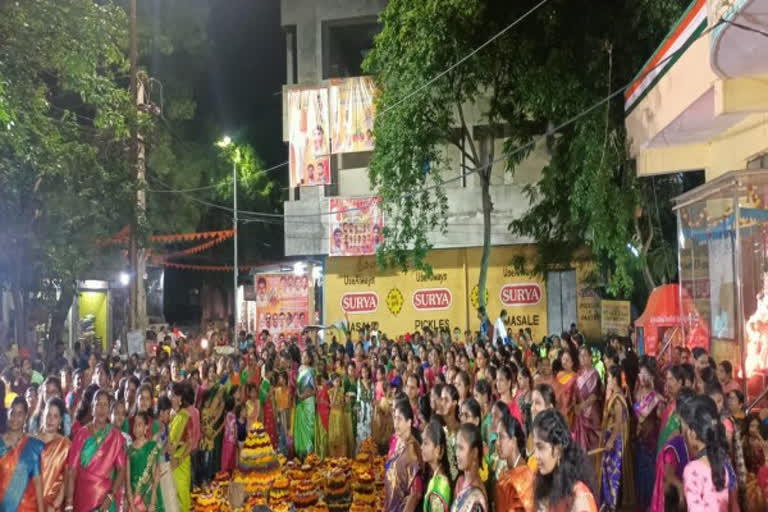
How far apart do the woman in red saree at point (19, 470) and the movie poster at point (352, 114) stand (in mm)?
15509

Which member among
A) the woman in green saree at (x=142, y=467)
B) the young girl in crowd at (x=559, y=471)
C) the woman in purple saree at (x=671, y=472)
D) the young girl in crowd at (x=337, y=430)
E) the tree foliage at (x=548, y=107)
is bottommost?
the young girl in crowd at (x=337, y=430)

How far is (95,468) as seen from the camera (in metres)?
5.86

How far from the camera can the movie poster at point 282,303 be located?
74.1 feet

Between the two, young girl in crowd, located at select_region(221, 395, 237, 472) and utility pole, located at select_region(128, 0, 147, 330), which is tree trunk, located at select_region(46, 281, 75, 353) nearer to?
utility pole, located at select_region(128, 0, 147, 330)

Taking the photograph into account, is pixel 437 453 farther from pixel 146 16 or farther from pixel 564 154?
pixel 146 16

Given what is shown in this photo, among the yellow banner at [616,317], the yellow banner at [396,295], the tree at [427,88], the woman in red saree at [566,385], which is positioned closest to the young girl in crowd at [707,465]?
the woman in red saree at [566,385]

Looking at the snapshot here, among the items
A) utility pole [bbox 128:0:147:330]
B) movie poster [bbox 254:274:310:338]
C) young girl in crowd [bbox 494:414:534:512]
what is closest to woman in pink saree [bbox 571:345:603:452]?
young girl in crowd [bbox 494:414:534:512]

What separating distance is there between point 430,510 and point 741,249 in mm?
5743

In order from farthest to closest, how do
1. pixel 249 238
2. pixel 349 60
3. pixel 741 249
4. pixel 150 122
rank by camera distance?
1. pixel 249 238
2. pixel 349 60
3. pixel 150 122
4. pixel 741 249

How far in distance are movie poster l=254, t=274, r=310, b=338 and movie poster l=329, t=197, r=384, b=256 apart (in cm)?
160

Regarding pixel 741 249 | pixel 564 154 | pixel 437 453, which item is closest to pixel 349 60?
pixel 564 154

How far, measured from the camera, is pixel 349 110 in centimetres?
2067

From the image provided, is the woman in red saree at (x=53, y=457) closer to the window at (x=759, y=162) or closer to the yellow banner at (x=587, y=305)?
the window at (x=759, y=162)

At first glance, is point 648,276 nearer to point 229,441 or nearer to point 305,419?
point 305,419
